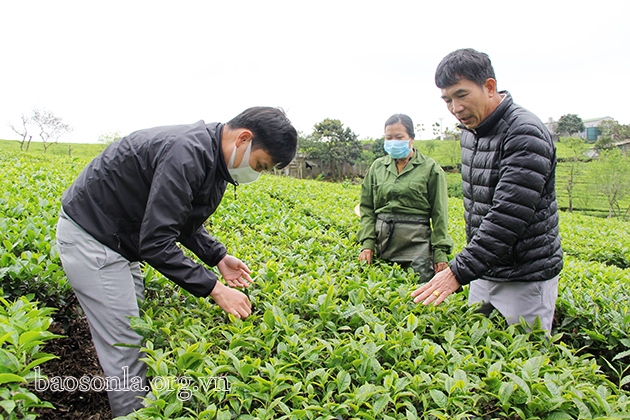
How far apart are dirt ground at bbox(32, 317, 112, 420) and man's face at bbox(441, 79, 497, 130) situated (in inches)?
94.6

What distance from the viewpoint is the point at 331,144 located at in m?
33.7

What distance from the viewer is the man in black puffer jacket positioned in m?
2.04

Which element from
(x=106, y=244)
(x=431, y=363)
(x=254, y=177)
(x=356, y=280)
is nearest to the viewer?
(x=431, y=363)

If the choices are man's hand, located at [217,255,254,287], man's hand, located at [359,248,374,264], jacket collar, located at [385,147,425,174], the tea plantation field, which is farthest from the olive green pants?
man's hand, located at [217,255,254,287]

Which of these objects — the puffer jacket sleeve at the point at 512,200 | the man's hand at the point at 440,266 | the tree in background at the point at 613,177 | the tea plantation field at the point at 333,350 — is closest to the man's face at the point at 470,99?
the puffer jacket sleeve at the point at 512,200

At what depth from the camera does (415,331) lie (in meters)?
2.09

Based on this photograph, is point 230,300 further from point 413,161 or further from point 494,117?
point 413,161

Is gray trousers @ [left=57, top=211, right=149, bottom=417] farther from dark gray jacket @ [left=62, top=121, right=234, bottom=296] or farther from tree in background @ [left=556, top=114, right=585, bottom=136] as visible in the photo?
tree in background @ [left=556, top=114, right=585, bottom=136]

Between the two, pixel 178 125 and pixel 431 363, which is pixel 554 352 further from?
pixel 178 125

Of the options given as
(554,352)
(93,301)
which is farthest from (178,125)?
(554,352)

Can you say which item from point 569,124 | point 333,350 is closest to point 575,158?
point 569,124

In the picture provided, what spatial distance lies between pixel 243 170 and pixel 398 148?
1858 mm

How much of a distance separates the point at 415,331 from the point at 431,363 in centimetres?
31

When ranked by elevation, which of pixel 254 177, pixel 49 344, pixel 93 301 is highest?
pixel 254 177
